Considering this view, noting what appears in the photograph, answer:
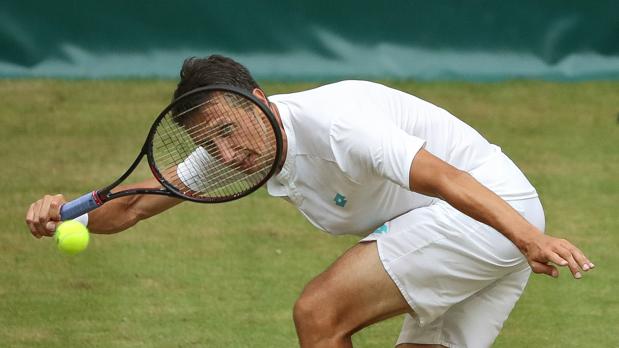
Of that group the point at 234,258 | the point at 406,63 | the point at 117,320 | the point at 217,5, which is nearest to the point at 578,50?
the point at 406,63

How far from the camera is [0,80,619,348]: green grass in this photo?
5719 mm

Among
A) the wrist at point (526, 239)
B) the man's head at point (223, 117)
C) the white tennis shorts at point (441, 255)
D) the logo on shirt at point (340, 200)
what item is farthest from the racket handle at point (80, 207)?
the wrist at point (526, 239)

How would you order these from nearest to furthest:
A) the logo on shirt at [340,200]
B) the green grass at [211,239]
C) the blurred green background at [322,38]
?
the logo on shirt at [340,200] → the green grass at [211,239] → the blurred green background at [322,38]

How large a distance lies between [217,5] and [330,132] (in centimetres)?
544

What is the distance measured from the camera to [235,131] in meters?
4.11

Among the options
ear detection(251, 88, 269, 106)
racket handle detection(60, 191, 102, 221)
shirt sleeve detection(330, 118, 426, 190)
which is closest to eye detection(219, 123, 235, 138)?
ear detection(251, 88, 269, 106)

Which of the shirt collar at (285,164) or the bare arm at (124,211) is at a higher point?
the shirt collar at (285,164)

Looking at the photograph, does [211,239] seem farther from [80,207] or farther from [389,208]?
[389,208]

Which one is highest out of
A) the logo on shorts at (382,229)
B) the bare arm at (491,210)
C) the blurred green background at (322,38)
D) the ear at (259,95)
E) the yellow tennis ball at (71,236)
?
the bare arm at (491,210)

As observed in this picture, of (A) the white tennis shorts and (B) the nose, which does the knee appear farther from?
(B) the nose

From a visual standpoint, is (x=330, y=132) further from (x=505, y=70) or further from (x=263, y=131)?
(x=505, y=70)

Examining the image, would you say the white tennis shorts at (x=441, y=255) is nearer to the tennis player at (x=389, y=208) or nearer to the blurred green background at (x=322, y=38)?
the tennis player at (x=389, y=208)

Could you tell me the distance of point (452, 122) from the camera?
4.37m

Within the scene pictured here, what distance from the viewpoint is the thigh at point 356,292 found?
13.3 ft
